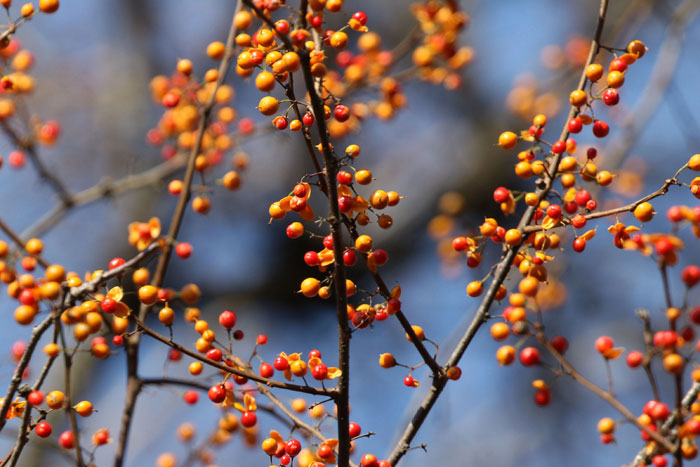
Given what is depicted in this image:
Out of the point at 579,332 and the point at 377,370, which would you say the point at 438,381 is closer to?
the point at 377,370

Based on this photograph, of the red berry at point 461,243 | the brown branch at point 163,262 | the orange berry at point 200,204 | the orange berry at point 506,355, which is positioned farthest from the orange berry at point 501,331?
the orange berry at point 200,204

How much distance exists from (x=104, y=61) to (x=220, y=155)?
5660mm

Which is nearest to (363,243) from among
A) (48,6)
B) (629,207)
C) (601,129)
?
(629,207)

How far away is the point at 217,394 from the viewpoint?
135 cm

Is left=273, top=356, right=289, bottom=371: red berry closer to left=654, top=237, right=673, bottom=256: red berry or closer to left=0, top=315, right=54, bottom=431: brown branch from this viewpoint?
left=0, top=315, right=54, bottom=431: brown branch

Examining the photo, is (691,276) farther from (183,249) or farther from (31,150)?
(31,150)

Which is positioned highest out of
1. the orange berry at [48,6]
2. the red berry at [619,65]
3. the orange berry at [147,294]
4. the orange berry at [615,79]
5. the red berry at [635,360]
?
the orange berry at [48,6]

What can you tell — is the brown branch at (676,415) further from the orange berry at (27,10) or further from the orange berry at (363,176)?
the orange berry at (27,10)

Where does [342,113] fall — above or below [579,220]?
above

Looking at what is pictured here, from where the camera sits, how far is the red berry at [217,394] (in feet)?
4.42

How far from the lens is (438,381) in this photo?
1.43 metres

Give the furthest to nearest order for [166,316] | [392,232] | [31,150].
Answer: [392,232], [31,150], [166,316]

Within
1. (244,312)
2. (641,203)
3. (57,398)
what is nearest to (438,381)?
(641,203)

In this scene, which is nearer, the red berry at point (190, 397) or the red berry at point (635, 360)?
the red berry at point (635, 360)
